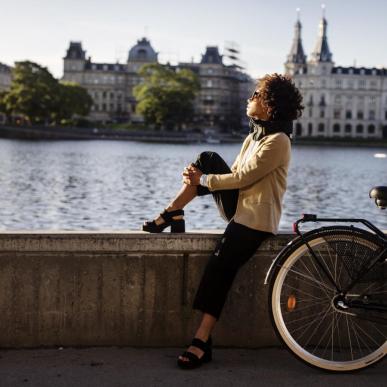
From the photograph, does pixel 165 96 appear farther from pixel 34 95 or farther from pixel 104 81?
Answer: pixel 104 81

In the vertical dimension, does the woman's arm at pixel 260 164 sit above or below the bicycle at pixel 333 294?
above

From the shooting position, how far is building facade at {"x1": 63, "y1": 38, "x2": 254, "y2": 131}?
573ft

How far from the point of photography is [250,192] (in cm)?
505

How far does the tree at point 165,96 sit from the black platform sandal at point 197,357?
126698mm

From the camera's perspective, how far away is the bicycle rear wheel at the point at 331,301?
4805 millimetres

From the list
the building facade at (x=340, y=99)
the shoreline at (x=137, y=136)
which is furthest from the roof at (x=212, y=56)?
the shoreline at (x=137, y=136)

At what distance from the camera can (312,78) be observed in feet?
570

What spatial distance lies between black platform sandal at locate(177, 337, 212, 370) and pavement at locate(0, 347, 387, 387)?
44 millimetres

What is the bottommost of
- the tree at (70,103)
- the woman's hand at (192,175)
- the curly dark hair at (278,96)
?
the woman's hand at (192,175)

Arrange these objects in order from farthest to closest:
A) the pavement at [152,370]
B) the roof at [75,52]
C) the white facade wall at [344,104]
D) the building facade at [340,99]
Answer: the roof at [75,52], the white facade wall at [344,104], the building facade at [340,99], the pavement at [152,370]

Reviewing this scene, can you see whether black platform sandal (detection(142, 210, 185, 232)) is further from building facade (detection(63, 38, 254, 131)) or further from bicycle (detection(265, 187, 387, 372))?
building facade (detection(63, 38, 254, 131))

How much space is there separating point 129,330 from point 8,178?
127 feet

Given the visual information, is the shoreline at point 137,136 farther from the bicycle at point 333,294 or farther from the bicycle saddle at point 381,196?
the bicycle saddle at point 381,196

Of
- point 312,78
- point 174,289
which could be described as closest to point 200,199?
point 174,289
